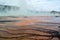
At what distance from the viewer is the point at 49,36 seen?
35.3 inches

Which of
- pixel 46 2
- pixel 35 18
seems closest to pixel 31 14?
pixel 35 18

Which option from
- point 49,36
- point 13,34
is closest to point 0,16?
point 13,34

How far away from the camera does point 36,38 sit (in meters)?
0.89

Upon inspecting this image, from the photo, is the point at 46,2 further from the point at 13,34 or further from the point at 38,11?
the point at 13,34

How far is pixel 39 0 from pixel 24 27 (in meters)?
0.25

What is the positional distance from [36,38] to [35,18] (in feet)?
0.51

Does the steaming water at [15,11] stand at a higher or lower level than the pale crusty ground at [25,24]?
higher

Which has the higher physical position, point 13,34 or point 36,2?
point 36,2

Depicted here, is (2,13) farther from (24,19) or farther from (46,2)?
(46,2)

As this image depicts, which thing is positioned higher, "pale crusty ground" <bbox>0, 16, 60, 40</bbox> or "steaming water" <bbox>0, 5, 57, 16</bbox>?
"steaming water" <bbox>0, 5, 57, 16</bbox>

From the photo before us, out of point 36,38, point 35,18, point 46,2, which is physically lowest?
point 36,38

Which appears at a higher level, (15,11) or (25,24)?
(15,11)

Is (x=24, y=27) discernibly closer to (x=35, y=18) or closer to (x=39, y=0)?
(x=35, y=18)

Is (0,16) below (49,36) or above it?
above
